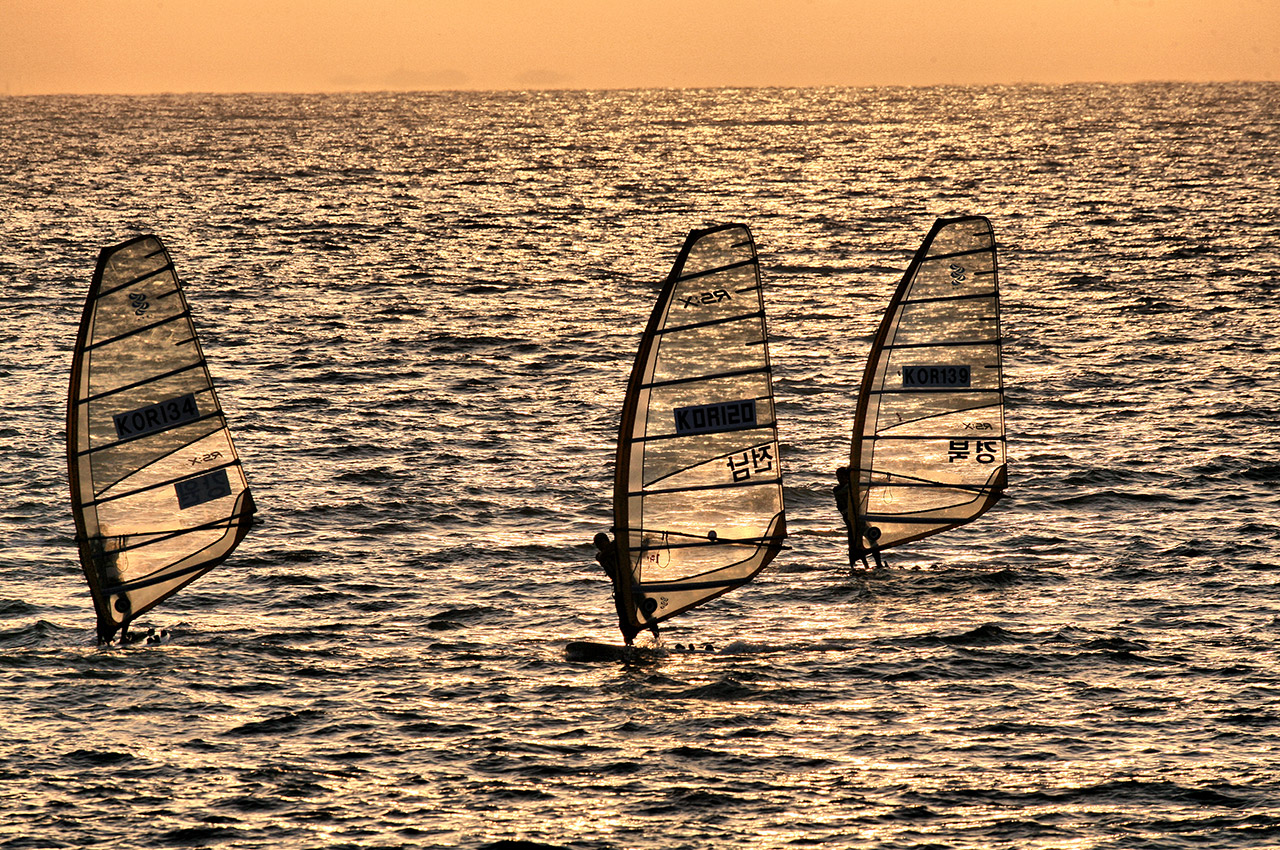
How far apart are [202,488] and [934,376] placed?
1446 centimetres

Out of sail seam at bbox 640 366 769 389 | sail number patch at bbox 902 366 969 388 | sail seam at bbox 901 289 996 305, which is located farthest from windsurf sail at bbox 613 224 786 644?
sail seam at bbox 901 289 996 305

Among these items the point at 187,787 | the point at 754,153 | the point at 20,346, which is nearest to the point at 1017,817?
the point at 187,787

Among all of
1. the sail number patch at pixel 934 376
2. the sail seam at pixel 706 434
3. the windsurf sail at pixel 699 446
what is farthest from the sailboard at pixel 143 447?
the sail number patch at pixel 934 376

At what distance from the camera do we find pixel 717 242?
2484 cm

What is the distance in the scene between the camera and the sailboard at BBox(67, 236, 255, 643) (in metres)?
25.8

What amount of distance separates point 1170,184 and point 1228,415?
8533cm

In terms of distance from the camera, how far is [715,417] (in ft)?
84.0

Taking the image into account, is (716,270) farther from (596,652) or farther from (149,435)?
(149,435)

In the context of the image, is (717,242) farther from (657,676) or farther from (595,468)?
(595,468)

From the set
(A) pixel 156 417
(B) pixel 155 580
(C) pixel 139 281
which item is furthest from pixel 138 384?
(B) pixel 155 580

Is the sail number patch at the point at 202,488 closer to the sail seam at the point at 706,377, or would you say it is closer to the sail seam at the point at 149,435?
the sail seam at the point at 149,435

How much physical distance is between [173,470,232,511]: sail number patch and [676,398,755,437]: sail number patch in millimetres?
8626

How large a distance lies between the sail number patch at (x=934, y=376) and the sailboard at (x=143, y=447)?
13.2 meters

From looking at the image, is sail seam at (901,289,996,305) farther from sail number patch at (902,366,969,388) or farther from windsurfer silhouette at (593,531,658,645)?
windsurfer silhouette at (593,531,658,645)
